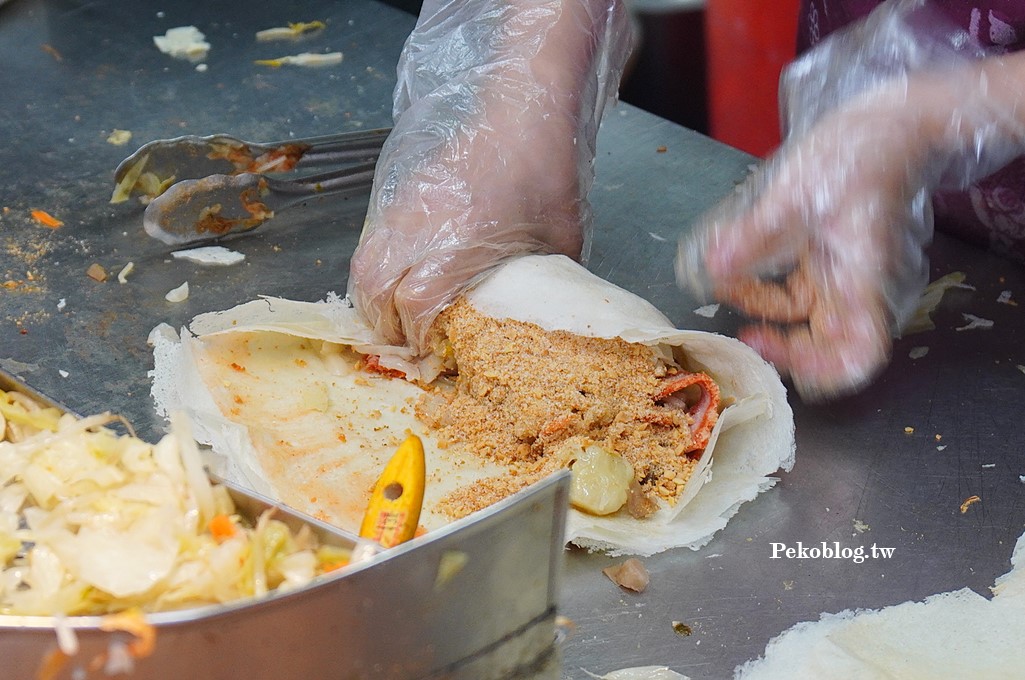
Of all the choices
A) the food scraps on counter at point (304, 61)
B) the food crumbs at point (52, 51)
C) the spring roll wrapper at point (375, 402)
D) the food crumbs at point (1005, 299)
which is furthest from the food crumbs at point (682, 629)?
the food crumbs at point (52, 51)

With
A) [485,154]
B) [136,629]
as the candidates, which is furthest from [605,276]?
[136,629]

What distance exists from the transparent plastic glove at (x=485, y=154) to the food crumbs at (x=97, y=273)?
0.43 m

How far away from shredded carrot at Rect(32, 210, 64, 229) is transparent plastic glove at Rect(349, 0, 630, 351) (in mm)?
586

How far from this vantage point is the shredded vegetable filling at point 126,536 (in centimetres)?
75

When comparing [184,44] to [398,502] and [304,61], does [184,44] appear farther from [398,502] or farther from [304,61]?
[398,502]

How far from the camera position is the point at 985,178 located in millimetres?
1644

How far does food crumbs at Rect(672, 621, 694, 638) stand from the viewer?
3.76 ft

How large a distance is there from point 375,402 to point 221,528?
2.17 ft

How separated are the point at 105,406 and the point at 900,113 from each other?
3.57ft

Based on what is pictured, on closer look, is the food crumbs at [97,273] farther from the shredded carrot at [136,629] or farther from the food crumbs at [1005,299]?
the food crumbs at [1005,299]

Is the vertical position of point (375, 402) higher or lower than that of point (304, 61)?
lower

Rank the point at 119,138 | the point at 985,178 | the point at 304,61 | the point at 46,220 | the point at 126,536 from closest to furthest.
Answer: the point at 126,536 < the point at 985,178 < the point at 46,220 < the point at 119,138 < the point at 304,61

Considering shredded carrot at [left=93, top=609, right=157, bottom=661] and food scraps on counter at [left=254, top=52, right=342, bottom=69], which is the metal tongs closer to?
food scraps on counter at [left=254, top=52, right=342, bottom=69]

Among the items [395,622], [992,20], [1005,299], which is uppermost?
[992,20]
